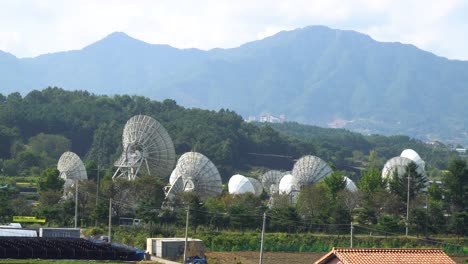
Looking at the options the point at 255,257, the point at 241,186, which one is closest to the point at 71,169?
the point at 241,186

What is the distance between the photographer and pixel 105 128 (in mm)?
179500

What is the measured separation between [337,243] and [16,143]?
9059 centimetres

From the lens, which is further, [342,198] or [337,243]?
[342,198]

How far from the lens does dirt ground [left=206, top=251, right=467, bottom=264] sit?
6449cm

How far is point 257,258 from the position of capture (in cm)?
6750

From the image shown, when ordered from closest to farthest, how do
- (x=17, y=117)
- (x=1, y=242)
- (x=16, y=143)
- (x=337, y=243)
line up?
1. (x=1, y=242)
2. (x=337, y=243)
3. (x=16, y=143)
4. (x=17, y=117)

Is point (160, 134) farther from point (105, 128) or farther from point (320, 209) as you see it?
point (105, 128)

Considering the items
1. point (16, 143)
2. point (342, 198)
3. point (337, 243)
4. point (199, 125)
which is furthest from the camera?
point (199, 125)

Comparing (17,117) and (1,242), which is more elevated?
(17,117)

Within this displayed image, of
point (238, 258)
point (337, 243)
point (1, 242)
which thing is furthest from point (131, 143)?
point (1, 242)

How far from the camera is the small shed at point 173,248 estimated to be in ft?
212

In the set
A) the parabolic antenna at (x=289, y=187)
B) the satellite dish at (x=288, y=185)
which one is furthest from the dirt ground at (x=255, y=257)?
the satellite dish at (x=288, y=185)

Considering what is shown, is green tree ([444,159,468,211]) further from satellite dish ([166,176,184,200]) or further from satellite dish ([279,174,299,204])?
satellite dish ([166,176,184,200])

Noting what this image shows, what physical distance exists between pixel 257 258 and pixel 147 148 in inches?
1461
